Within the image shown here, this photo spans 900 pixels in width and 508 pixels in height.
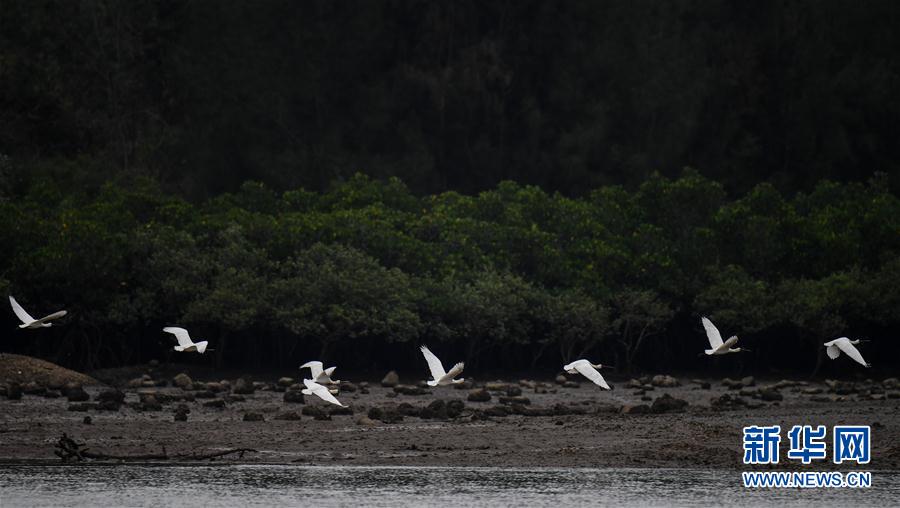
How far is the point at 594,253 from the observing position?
49938 mm

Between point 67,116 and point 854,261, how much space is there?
31.1m

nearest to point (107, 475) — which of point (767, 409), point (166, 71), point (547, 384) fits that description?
point (767, 409)

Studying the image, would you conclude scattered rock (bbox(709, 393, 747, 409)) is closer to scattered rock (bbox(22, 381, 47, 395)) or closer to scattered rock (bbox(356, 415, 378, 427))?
scattered rock (bbox(356, 415, 378, 427))

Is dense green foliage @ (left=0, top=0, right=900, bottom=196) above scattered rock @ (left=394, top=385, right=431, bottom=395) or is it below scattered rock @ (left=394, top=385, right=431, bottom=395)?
above

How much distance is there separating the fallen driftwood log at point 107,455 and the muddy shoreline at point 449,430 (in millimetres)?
163

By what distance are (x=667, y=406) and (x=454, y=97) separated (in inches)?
1236

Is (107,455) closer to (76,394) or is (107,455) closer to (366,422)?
(366,422)

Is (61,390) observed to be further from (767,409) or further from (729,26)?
(729,26)

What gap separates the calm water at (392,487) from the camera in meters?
24.7

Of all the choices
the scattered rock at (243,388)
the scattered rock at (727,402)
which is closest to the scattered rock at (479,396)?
the scattered rock at (727,402)

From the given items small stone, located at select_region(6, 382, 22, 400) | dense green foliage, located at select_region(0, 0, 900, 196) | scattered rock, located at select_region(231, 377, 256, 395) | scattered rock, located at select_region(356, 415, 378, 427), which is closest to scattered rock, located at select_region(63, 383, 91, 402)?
small stone, located at select_region(6, 382, 22, 400)

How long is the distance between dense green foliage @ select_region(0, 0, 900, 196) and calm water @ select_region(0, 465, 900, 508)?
3735 cm

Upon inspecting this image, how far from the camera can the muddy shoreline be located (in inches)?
1123

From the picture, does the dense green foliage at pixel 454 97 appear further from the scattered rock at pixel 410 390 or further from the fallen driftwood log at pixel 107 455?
the fallen driftwood log at pixel 107 455
